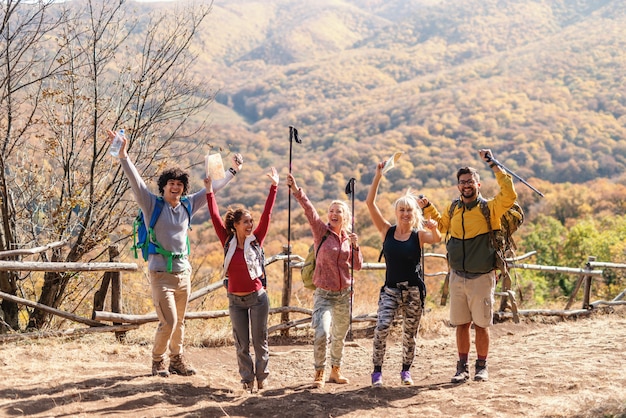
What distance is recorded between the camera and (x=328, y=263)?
211 inches

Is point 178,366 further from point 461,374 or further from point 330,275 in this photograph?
point 461,374

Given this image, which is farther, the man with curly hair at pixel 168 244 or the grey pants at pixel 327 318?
the grey pants at pixel 327 318

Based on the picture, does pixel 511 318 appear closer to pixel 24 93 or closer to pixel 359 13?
pixel 24 93

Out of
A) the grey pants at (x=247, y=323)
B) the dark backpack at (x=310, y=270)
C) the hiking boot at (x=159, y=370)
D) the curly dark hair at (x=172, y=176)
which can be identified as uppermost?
the curly dark hair at (x=172, y=176)

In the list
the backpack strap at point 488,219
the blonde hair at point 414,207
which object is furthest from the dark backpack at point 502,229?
the blonde hair at point 414,207

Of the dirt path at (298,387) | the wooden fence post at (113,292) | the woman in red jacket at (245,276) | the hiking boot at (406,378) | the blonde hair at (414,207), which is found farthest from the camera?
the wooden fence post at (113,292)

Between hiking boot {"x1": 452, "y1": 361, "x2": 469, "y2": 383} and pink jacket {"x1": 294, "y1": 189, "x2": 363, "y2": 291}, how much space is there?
122 cm

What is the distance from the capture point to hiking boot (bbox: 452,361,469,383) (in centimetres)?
557

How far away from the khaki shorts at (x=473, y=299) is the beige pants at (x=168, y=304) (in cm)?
223

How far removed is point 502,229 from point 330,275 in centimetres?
147

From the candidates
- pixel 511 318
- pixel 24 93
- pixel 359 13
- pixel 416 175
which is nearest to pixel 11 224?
pixel 24 93

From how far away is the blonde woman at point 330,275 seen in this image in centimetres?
534

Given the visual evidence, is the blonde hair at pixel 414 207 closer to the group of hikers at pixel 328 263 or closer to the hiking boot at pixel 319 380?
the group of hikers at pixel 328 263

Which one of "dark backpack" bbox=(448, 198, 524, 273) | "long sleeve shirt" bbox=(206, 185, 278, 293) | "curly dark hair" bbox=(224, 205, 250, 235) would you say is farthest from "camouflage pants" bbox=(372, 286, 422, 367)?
"curly dark hair" bbox=(224, 205, 250, 235)
